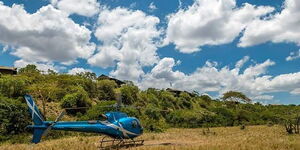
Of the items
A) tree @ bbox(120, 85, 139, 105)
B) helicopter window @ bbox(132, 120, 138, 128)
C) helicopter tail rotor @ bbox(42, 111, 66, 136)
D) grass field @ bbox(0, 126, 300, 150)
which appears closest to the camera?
grass field @ bbox(0, 126, 300, 150)

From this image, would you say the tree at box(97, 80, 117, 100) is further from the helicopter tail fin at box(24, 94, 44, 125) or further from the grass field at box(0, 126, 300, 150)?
the helicopter tail fin at box(24, 94, 44, 125)

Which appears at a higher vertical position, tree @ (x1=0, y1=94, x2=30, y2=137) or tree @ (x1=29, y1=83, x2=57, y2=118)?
tree @ (x1=29, y1=83, x2=57, y2=118)

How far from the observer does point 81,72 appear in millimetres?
62219

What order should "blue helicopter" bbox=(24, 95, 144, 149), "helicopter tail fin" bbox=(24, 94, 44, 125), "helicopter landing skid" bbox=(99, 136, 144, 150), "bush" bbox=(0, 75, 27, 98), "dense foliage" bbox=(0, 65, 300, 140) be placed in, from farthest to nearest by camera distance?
"bush" bbox=(0, 75, 27, 98), "dense foliage" bbox=(0, 65, 300, 140), "helicopter landing skid" bbox=(99, 136, 144, 150), "helicopter tail fin" bbox=(24, 94, 44, 125), "blue helicopter" bbox=(24, 95, 144, 149)

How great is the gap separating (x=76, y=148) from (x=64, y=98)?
2228 centimetres

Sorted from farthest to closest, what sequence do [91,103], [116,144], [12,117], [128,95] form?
[128,95]
[91,103]
[12,117]
[116,144]

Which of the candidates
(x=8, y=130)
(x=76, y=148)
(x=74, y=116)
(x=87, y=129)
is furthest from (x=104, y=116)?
(x=74, y=116)

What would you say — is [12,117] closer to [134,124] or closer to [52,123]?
[52,123]

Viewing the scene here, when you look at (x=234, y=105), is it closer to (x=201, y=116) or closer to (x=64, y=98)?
(x=201, y=116)

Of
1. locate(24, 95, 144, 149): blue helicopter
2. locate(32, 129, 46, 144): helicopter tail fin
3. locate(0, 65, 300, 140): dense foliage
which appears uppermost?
locate(0, 65, 300, 140): dense foliage

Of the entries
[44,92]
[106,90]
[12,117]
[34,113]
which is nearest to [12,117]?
[12,117]

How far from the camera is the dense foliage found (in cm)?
2933

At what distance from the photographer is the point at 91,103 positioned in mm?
44188

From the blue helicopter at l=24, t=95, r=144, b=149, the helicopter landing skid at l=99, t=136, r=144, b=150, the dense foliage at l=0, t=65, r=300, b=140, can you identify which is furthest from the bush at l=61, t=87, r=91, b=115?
the blue helicopter at l=24, t=95, r=144, b=149
